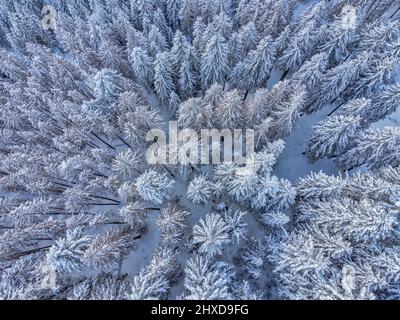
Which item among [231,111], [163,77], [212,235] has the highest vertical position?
[163,77]

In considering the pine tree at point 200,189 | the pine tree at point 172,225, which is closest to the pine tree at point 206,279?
the pine tree at point 172,225

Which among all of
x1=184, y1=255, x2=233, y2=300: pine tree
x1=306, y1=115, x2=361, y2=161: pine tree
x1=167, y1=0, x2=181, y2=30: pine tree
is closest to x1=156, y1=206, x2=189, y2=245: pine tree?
x1=184, y1=255, x2=233, y2=300: pine tree

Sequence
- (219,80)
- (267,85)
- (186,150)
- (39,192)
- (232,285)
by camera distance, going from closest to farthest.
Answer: (232,285) < (186,150) < (39,192) < (219,80) < (267,85)

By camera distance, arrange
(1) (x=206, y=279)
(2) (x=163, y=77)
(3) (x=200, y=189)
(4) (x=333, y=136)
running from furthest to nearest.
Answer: (2) (x=163, y=77) < (4) (x=333, y=136) < (3) (x=200, y=189) < (1) (x=206, y=279)

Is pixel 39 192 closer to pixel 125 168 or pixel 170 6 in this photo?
pixel 125 168

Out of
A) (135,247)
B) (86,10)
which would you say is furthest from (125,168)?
(86,10)

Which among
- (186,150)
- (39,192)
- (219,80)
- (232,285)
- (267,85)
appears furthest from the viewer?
(267,85)

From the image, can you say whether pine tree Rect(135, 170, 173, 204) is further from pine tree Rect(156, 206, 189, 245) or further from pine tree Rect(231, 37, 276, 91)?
pine tree Rect(231, 37, 276, 91)

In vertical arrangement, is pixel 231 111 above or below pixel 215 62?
below

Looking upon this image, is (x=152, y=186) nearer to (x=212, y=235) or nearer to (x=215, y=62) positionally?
(x=212, y=235)

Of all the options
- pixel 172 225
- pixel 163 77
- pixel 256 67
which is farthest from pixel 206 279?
pixel 256 67

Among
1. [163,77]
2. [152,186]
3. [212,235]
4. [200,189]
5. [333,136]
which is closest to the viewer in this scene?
[212,235]
